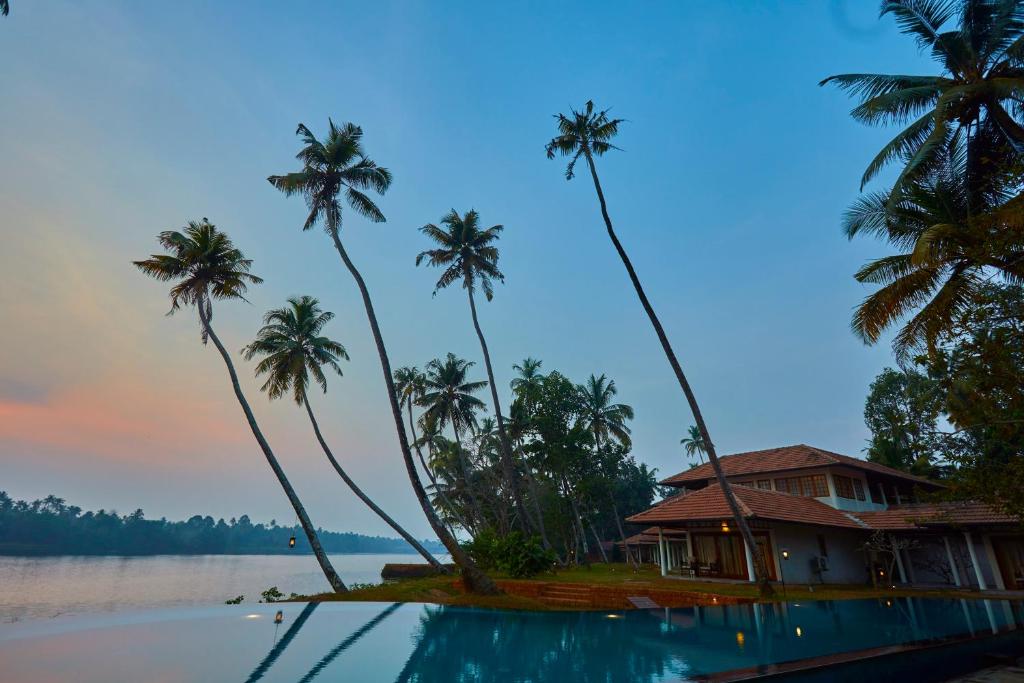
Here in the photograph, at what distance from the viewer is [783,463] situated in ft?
80.4

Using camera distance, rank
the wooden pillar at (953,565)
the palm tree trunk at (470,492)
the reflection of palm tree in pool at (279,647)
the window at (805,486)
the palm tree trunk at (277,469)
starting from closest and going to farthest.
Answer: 1. the reflection of palm tree in pool at (279,647)
2. the wooden pillar at (953,565)
3. the palm tree trunk at (277,469)
4. the window at (805,486)
5. the palm tree trunk at (470,492)

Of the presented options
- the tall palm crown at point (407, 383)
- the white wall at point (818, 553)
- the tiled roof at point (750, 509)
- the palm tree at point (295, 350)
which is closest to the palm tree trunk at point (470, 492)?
the tall palm crown at point (407, 383)

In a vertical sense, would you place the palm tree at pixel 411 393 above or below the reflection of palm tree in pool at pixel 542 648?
above

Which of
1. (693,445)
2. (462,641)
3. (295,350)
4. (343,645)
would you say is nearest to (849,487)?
(462,641)

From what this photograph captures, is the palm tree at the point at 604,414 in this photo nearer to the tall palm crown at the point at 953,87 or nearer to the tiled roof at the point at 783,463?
the tiled roof at the point at 783,463

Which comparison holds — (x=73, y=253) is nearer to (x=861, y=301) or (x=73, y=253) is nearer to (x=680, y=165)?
(x=861, y=301)

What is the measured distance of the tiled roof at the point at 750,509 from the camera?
18.9 metres

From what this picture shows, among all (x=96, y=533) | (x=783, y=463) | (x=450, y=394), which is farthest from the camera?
(x=96, y=533)

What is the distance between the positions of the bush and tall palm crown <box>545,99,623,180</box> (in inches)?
634

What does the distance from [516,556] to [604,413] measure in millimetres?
20563

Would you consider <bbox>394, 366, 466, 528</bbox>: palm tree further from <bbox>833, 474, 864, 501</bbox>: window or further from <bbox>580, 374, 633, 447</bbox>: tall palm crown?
<bbox>833, 474, 864, 501</bbox>: window

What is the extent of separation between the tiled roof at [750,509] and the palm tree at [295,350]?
→ 44.8ft

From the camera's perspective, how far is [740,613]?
12.1m

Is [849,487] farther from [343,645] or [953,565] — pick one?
[343,645]
